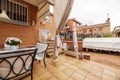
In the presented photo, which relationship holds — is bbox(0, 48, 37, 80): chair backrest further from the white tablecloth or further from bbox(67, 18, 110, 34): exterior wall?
bbox(67, 18, 110, 34): exterior wall

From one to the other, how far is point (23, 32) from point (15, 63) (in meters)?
2.53

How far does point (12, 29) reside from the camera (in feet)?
10.2

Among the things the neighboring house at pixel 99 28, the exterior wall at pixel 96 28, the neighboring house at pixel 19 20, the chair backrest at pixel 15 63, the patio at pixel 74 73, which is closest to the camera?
the chair backrest at pixel 15 63

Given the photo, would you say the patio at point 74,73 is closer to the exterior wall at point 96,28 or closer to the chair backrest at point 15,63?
the chair backrest at point 15,63

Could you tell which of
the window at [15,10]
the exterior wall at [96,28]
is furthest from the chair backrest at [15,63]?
the exterior wall at [96,28]

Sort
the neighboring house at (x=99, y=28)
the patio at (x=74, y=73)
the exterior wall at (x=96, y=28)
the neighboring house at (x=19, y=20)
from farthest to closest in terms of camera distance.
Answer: the neighboring house at (x=99, y=28) < the exterior wall at (x=96, y=28) < the neighboring house at (x=19, y=20) < the patio at (x=74, y=73)

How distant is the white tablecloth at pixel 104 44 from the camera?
15.3 ft

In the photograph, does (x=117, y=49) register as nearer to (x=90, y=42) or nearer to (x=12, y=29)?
(x=90, y=42)

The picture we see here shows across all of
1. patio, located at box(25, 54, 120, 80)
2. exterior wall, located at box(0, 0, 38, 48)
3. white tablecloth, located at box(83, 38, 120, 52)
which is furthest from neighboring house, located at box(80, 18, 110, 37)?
patio, located at box(25, 54, 120, 80)

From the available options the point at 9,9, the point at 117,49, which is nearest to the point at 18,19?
the point at 9,9

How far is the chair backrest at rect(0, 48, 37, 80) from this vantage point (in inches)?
42.1

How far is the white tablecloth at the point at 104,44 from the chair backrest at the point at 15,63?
479 cm

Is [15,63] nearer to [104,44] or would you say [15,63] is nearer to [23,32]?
[23,32]

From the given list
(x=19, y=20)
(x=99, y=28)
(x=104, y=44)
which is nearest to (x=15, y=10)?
(x=19, y=20)
